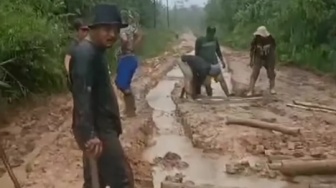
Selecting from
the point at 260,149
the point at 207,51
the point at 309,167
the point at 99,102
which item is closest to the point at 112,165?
the point at 99,102

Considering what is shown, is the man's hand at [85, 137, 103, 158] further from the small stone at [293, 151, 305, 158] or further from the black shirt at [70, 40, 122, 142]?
the small stone at [293, 151, 305, 158]

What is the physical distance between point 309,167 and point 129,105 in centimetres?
434

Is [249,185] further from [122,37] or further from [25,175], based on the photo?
[122,37]

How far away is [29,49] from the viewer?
11664 mm

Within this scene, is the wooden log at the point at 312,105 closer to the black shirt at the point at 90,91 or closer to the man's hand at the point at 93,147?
the black shirt at the point at 90,91

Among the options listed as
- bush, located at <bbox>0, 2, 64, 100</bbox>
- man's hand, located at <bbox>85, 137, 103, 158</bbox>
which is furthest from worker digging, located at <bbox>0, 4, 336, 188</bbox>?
bush, located at <bbox>0, 2, 64, 100</bbox>

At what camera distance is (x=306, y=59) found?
72.1 ft

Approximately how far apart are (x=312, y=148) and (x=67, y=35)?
788cm

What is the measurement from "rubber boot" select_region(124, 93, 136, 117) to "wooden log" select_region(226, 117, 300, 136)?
168cm

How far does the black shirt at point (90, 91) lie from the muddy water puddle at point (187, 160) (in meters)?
3.21

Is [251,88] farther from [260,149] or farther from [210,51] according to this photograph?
[260,149]

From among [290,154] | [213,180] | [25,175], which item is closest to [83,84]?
[25,175]

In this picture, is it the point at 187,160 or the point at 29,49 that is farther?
the point at 29,49

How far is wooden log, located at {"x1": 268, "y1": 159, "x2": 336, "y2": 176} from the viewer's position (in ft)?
25.8
